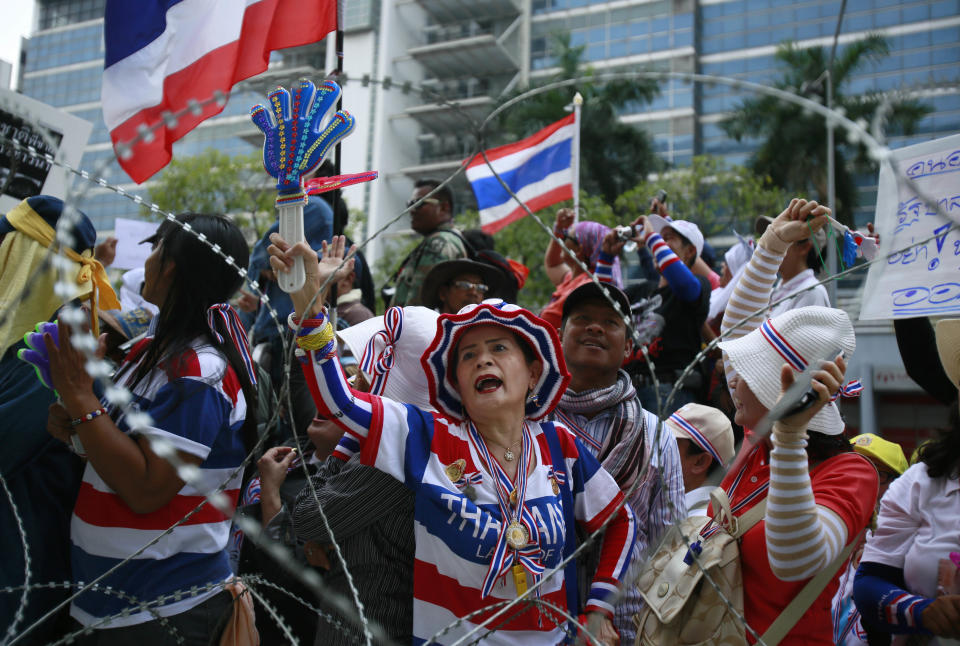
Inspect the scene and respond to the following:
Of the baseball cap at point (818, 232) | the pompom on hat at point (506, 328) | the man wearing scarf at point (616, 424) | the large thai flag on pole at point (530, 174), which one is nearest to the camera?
the pompom on hat at point (506, 328)

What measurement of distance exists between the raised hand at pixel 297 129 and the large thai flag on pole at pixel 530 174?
452 cm

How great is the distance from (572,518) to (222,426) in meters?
1.22

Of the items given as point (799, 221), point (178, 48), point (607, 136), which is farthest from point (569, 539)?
point (607, 136)

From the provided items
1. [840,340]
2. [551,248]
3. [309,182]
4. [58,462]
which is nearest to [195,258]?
[309,182]

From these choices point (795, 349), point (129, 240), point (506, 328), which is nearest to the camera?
point (795, 349)

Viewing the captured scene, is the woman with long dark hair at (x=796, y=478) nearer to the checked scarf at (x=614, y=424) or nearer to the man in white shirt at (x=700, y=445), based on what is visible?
the checked scarf at (x=614, y=424)

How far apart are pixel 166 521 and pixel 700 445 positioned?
2.26 metres

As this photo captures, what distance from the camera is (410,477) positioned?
8.77 feet

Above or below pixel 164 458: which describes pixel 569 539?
below

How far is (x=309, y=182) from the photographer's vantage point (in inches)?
115

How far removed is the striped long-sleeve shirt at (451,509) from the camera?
2.59 metres

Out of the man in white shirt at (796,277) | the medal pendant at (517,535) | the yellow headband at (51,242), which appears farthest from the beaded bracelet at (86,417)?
the man in white shirt at (796,277)

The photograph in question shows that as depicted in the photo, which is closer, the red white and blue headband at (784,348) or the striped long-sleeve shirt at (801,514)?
the striped long-sleeve shirt at (801,514)

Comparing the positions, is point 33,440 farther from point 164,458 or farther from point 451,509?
point 451,509
